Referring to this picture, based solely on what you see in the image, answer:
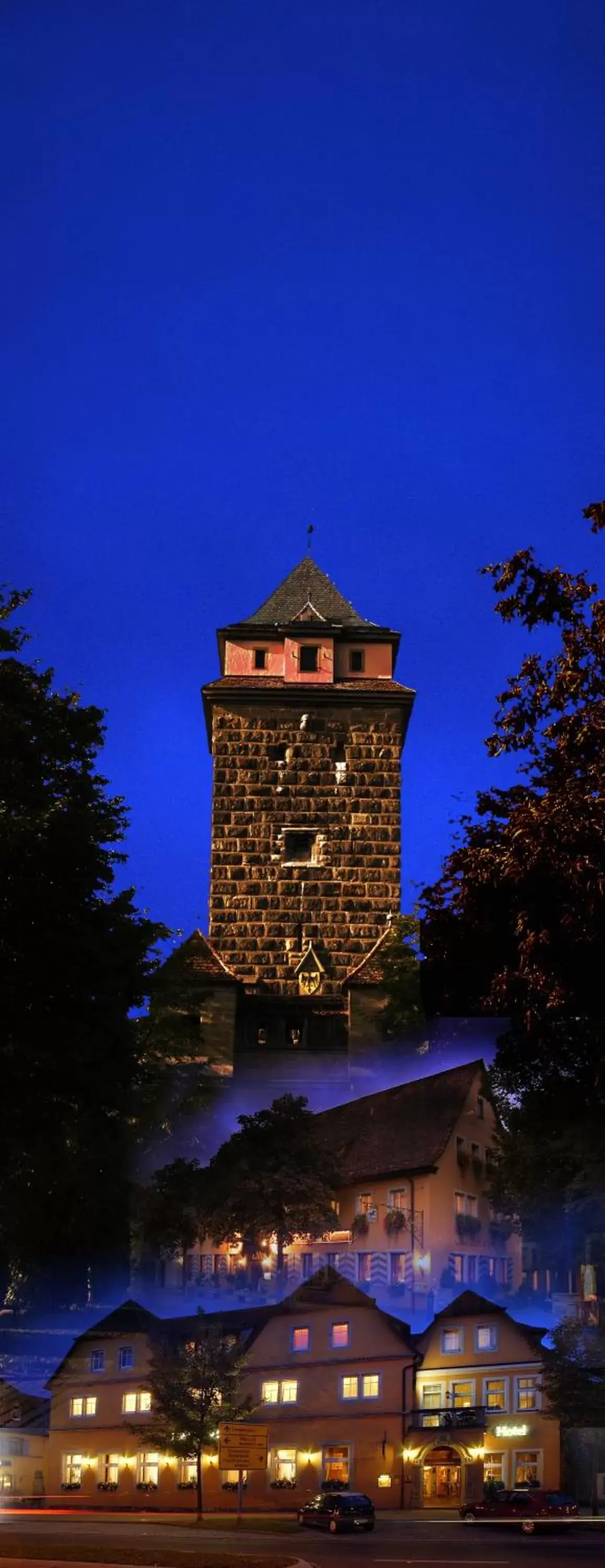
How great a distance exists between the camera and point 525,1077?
28.9 m

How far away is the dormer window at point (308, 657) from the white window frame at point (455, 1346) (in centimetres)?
2751

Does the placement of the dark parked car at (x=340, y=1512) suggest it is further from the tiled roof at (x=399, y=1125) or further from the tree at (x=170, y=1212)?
the tiled roof at (x=399, y=1125)

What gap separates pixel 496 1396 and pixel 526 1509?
1.80m

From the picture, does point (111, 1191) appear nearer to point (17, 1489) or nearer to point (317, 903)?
point (17, 1489)

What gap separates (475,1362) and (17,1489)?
7868mm

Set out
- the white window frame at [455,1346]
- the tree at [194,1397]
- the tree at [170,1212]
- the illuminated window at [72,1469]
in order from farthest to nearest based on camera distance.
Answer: the tree at [170,1212] < the white window frame at [455,1346] < the illuminated window at [72,1469] < the tree at [194,1397]

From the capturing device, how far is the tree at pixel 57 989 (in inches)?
1061

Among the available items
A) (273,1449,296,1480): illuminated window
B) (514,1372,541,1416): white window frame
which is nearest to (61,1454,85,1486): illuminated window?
(273,1449,296,1480): illuminated window

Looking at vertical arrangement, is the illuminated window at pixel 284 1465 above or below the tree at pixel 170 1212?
below

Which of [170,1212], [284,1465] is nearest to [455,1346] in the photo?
[284,1465]

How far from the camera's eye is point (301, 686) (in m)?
51.7

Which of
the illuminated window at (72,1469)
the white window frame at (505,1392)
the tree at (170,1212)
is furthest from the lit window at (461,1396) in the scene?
the illuminated window at (72,1469)

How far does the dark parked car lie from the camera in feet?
84.0

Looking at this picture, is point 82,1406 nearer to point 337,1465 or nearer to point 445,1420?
point 337,1465
